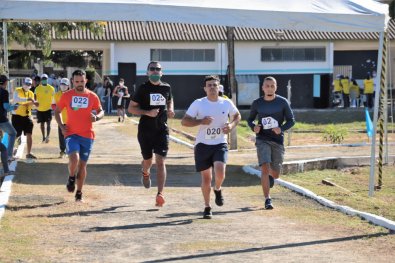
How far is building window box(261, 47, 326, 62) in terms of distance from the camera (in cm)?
4434

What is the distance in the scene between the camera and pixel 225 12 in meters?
14.5

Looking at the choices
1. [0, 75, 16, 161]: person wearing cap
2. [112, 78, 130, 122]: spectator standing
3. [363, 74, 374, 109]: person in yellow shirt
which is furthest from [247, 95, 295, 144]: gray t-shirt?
[363, 74, 374, 109]: person in yellow shirt

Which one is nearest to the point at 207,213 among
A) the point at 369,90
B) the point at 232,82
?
the point at 232,82

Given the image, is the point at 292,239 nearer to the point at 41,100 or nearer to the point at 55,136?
the point at 41,100

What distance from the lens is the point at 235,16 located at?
14.5 m

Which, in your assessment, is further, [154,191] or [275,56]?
[275,56]

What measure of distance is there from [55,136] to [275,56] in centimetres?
2188

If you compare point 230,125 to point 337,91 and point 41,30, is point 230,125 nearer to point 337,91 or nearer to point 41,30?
point 41,30

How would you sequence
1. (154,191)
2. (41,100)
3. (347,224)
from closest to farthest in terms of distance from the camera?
(347,224) < (154,191) < (41,100)

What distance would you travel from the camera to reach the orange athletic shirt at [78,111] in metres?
11.3

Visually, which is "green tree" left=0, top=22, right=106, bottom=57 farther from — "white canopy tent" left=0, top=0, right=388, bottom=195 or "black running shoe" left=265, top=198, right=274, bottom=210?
"black running shoe" left=265, top=198, right=274, bottom=210

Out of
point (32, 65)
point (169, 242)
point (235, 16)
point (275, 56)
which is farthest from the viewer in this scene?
point (32, 65)

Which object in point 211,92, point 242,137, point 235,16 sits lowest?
point 242,137

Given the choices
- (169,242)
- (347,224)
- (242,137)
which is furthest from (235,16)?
(242,137)
